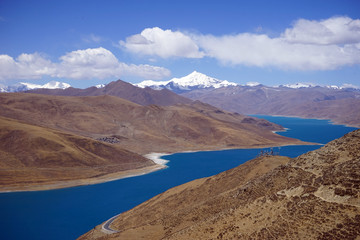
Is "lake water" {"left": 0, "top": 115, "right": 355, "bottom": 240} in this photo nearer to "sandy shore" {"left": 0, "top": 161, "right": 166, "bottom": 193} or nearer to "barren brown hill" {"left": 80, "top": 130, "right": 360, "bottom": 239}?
"sandy shore" {"left": 0, "top": 161, "right": 166, "bottom": 193}

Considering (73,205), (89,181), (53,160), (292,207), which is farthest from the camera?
(53,160)

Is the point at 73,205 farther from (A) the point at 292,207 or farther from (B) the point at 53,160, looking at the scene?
(A) the point at 292,207

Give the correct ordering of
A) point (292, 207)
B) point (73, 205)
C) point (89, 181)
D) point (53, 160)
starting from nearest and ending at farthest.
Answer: point (292, 207)
point (73, 205)
point (89, 181)
point (53, 160)

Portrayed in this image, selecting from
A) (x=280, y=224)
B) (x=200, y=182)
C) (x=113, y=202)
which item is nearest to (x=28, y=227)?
(x=113, y=202)

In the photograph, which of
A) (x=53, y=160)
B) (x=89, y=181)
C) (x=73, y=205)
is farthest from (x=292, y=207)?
(x=53, y=160)

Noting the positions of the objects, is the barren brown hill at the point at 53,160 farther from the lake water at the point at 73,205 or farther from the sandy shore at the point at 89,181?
the lake water at the point at 73,205

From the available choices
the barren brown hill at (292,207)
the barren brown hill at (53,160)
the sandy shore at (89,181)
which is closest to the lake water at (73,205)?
the sandy shore at (89,181)

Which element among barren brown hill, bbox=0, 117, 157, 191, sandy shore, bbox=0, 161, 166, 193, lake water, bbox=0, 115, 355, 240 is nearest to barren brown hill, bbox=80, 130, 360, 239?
lake water, bbox=0, 115, 355, 240
